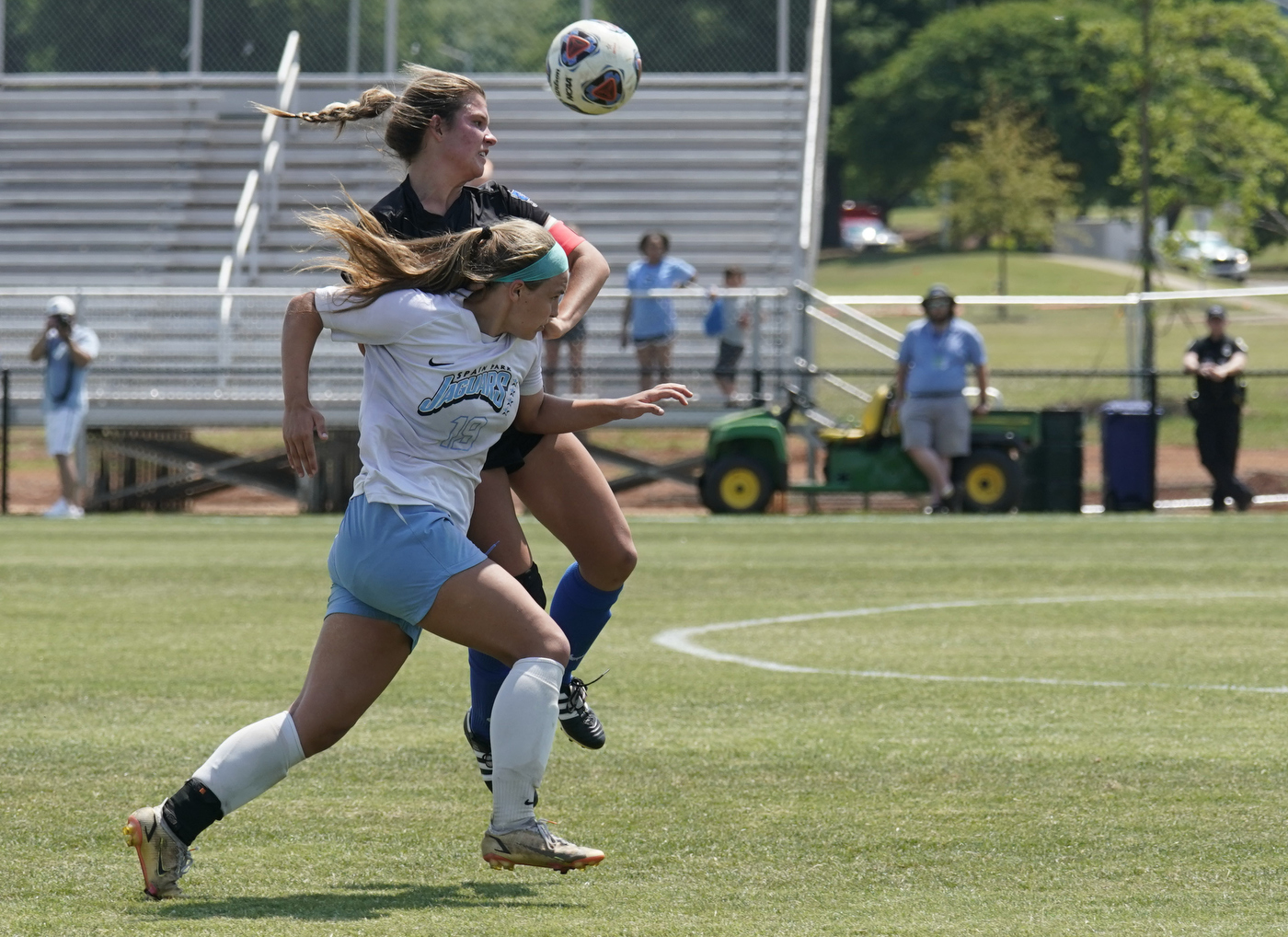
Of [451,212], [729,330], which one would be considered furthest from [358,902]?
[729,330]

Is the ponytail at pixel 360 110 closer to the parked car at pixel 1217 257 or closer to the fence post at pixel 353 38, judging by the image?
the fence post at pixel 353 38

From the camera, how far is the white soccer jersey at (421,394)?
422cm

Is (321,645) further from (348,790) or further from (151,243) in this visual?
(151,243)

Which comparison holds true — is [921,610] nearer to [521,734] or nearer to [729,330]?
[521,734]

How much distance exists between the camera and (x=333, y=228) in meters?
4.31

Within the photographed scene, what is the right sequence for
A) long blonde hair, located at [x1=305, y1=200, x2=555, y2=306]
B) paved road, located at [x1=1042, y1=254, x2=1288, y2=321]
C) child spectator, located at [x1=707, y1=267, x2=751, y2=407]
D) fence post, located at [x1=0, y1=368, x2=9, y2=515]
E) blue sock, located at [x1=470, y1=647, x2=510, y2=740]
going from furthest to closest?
paved road, located at [x1=1042, y1=254, x2=1288, y2=321], child spectator, located at [x1=707, y1=267, x2=751, y2=407], fence post, located at [x1=0, y1=368, x2=9, y2=515], blue sock, located at [x1=470, y1=647, x2=510, y2=740], long blonde hair, located at [x1=305, y1=200, x2=555, y2=306]

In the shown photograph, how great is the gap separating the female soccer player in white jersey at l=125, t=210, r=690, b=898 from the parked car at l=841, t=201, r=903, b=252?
218ft

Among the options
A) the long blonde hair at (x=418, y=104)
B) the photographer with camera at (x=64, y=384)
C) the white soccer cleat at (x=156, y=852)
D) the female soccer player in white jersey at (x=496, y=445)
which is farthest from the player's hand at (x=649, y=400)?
the photographer with camera at (x=64, y=384)

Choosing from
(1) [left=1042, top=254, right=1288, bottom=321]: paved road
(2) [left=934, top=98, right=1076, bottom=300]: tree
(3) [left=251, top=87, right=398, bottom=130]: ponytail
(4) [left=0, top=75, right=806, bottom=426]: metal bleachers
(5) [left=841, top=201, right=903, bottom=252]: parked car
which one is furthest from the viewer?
(5) [left=841, top=201, right=903, bottom=252]: parked car

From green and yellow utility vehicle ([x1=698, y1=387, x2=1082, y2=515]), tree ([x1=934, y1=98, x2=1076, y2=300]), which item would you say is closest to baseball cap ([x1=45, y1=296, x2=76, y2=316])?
green and yellow utility vehicle ([x1=698, y1=387, x2=1082, y2=515])

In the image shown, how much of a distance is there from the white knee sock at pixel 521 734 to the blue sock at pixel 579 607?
1.11 metres

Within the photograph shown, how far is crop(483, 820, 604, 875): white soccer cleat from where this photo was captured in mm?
4172

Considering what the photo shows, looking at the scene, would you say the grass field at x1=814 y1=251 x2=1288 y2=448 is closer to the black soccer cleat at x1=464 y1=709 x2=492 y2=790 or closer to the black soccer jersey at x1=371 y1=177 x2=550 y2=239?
the black soccer jersey at x1=371 y1=177 x2=550 y2=239

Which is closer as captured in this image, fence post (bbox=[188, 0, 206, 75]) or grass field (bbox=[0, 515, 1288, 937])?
grass field (bbox=[0, 515, 1288, 937])
